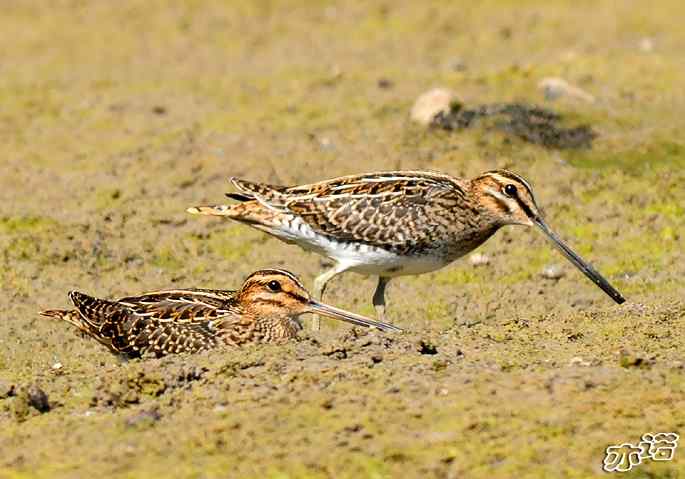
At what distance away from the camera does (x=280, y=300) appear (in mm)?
8773

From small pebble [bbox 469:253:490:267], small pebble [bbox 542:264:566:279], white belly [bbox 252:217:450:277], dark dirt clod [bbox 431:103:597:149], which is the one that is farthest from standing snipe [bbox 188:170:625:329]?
dark dirt clod [bbox 431:103:597:149]

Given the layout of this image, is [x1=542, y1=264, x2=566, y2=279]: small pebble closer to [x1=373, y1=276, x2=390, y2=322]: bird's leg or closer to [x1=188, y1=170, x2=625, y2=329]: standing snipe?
[x1=188, y1=170, x2=625, y2=329]: standing snipe

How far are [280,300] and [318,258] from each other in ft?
8.56

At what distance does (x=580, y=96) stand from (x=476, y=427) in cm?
849

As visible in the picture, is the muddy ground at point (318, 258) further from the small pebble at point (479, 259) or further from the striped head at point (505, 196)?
the striped head at point (505, 196)

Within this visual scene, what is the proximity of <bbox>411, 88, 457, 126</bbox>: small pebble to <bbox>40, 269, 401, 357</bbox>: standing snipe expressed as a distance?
15.5ft

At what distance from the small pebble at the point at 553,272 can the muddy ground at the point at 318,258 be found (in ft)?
0.16

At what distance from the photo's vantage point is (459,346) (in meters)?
7.88

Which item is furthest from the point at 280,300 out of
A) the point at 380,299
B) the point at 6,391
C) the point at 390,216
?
the point at 6,391

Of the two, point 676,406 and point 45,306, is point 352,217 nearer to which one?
point 45,306

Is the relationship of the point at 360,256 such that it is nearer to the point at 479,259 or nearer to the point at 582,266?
the point at 582,266

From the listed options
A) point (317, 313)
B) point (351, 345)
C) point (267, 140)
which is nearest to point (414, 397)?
point (351, 345)

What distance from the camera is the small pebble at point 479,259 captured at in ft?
36.4

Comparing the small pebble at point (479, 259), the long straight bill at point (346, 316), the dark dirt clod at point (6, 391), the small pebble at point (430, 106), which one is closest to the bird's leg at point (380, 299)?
the long straight bill at point (346, 316)
